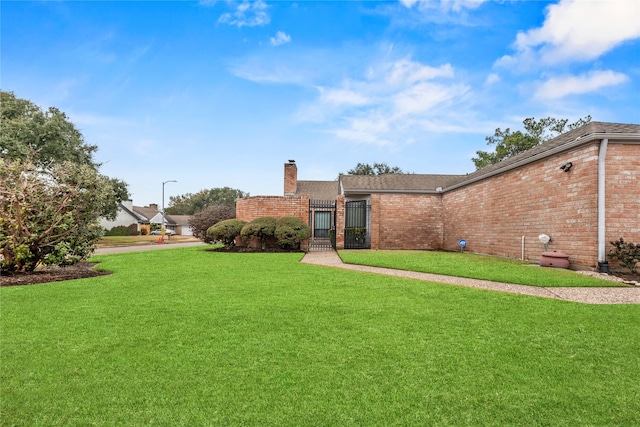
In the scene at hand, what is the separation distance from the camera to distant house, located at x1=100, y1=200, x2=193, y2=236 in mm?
46219

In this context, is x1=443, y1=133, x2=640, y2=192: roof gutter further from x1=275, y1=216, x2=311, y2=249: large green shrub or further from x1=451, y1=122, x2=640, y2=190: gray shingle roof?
x1=275, y1=216, x2=311, y2=249: large green shrub

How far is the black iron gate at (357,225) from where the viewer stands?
53.9 feet

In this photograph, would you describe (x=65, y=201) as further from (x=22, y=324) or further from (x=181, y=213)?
(x=181, y=213)

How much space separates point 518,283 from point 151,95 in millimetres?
12376

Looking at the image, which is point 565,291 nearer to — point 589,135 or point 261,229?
point 589,135

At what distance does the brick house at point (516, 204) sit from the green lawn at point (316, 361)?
4.26m

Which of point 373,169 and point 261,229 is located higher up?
point 373,169

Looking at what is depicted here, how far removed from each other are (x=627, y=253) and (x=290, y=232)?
11.0 meters

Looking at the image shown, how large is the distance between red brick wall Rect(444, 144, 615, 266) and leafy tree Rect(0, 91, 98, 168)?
2665 cm

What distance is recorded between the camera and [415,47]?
11555 mm

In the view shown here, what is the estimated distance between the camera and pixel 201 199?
246ft

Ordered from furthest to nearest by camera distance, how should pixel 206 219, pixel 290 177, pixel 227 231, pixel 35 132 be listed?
pixel 290 177, pixel 35 132, pixel 206 219, pixel 227 231

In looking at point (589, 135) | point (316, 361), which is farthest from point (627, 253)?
point (316, 361)

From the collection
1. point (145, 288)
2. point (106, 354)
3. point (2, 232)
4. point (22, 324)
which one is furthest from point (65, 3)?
point (106, 354)
